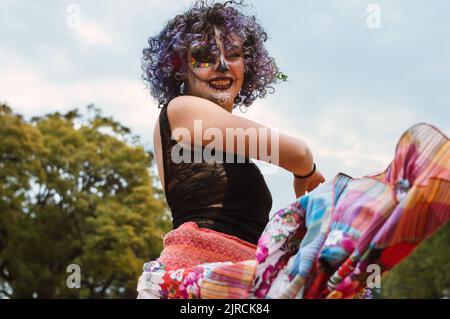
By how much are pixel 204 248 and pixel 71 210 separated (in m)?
21.8

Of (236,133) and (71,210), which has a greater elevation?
(71,210)

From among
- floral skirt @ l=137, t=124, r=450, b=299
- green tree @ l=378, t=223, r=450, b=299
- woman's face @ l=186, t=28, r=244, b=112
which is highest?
green tree @ l=378, t=223, r=450, b=299

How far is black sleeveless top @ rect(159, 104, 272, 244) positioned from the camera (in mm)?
2346

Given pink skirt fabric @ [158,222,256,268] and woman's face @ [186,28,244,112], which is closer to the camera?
pink skirt fabric @ [158,222,256,268]

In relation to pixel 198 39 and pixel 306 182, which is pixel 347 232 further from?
pixel 198 39

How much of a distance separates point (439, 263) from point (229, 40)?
21742 mm

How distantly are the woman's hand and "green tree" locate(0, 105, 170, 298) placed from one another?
65.2ft

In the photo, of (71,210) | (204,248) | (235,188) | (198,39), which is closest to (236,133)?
(235,188)

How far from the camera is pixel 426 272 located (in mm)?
23375

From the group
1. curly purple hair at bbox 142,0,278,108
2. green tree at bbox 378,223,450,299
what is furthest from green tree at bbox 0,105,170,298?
curly purple hair at bbox 142,0,278,108

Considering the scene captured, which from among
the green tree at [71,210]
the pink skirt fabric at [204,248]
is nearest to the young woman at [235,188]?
the pink skirt fabric at [204,248]

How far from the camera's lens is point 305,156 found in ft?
7.83

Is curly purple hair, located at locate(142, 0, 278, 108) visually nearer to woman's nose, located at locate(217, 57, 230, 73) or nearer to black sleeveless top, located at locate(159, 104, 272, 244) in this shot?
woman's nose, located at locate(217, 57, 230, 73)

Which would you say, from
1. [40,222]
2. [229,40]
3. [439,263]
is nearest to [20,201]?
[40,222]
